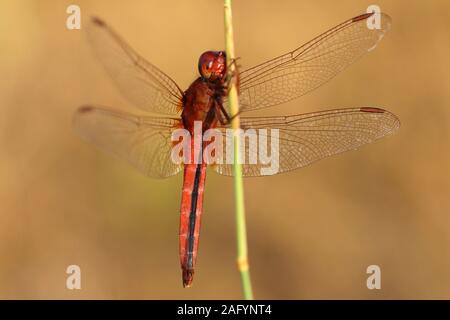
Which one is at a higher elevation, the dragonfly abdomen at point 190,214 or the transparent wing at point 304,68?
the transparent wing at point 304,68

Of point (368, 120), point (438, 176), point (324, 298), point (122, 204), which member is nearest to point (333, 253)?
point (324, 298)

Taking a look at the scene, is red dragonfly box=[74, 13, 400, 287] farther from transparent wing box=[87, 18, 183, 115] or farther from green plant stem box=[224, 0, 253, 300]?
green plant stem box=[224, 0, 253, 300]

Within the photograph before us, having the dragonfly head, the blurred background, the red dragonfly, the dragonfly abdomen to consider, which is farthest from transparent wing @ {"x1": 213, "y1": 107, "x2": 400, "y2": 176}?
the blurred background

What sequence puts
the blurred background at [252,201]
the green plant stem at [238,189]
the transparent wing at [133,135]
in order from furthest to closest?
the blurred background at [252,201]
the transparent wing at [133,135]
the green plant stem at [238,189]

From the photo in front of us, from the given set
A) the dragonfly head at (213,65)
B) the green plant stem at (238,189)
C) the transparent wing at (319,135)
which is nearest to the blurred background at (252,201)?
the transparent wing at (319,135)

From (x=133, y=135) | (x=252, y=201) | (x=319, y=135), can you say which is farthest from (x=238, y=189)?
(x=252, y=201)

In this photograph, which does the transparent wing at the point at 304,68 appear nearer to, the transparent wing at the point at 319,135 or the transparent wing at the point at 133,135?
the transparent wing at the point at 319,135

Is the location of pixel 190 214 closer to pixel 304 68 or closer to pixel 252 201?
pixel 304 68

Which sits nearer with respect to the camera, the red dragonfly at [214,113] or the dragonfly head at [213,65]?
the red dragonfly at [214,113]
